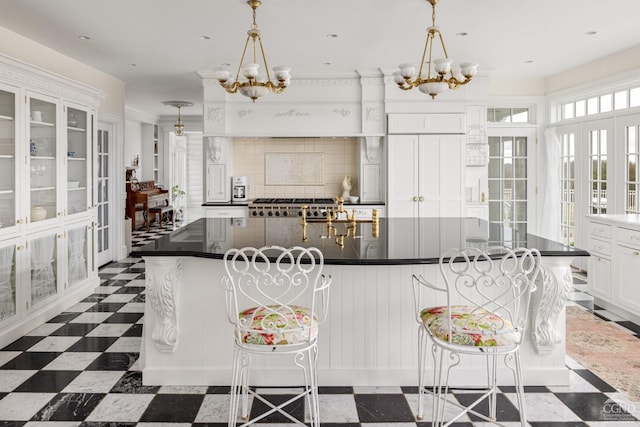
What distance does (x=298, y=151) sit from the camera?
7219mm

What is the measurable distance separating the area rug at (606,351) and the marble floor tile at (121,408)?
277 centimetres

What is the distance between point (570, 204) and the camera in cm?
652

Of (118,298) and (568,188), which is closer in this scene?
(118,298)

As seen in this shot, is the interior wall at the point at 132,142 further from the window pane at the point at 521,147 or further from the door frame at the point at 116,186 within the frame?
the window pane at the point at 521,147

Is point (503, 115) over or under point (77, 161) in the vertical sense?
over

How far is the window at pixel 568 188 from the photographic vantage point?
6441 millimetres

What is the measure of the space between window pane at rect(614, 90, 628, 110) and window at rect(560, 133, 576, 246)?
2.63 ft

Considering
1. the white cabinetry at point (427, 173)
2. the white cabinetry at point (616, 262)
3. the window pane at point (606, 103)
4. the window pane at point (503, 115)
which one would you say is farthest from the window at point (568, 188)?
the white cabinetry at point (616, 262)

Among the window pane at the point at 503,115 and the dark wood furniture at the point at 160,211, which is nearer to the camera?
the window pane at the point at 503,115

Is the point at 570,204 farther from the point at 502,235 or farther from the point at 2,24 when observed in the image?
the point at 2,24

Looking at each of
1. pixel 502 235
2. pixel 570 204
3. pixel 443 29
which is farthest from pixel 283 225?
pixel 570 204

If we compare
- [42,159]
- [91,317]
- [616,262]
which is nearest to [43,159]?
[42,159]

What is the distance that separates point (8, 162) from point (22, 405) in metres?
2.01

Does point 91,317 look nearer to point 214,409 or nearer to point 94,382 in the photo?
point 94,382
